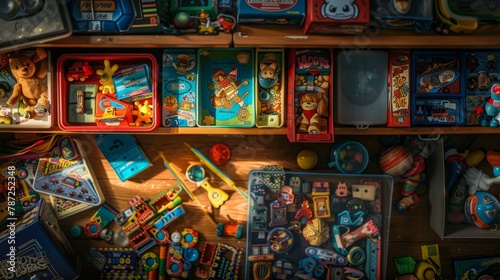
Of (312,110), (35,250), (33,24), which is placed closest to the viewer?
(33,24)

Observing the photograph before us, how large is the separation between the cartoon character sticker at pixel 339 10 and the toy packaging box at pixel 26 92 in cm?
96

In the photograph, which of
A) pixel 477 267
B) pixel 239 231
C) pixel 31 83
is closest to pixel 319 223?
pixel 239 231

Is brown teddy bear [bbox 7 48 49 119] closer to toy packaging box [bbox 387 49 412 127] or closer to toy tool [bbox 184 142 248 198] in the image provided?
toy tool [bbox 184 142 248 198]

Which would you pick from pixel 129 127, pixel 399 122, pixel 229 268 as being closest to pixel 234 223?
pixel 229 268

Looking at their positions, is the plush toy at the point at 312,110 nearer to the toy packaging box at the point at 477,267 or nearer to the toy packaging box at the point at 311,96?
the toy packaging box at the point at 311,96

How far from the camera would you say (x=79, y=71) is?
1.57m

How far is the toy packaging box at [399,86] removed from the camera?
1531 millimetres

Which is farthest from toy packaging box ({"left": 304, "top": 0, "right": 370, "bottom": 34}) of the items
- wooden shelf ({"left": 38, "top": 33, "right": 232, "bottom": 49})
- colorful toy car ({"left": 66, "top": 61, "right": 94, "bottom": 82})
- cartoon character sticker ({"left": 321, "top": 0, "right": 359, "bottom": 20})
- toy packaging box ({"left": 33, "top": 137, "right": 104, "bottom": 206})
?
toy packaging box ({"left": 33, "top": 137, "right": 104, "bottom": 206})

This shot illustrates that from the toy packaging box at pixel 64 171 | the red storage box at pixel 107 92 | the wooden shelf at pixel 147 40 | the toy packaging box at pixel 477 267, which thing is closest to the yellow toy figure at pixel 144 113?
the red storage box at pixel 107 92

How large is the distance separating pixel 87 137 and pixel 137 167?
0.78ft

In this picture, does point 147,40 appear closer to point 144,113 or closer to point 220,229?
point 144,113

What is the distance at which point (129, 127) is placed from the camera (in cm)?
153

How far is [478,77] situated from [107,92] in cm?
135

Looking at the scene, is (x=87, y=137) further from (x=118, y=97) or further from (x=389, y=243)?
(x=389, y=243)
